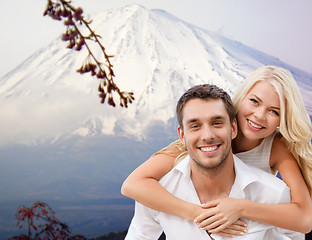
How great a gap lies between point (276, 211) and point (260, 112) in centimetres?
40

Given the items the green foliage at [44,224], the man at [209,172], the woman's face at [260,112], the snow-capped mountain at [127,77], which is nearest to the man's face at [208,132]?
the man at [209,172]

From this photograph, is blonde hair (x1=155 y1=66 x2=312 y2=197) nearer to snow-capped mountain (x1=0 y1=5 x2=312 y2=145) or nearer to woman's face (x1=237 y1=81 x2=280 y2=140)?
woman's face (x1=237 y1=81 x2=280 y2=140)

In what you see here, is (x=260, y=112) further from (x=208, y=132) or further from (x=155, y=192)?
(x=155, y=192)

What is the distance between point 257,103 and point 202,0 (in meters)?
3.40

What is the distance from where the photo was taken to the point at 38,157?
15.7 ft

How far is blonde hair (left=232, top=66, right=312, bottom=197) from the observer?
169 centimetres

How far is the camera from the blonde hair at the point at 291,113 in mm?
1687

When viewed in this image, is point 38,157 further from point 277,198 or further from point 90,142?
point 277,198

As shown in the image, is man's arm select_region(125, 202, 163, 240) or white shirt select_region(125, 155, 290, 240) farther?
man's arm select_region(125, 202, 163, 240)

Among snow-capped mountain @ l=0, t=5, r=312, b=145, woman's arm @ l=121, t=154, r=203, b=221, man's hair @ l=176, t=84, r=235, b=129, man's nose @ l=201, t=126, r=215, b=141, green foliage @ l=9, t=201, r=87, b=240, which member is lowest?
green foliage @ l=9, t=201, r=87, b=240

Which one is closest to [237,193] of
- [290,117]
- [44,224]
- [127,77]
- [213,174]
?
[213,174]

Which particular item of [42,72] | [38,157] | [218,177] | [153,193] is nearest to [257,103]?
[218,177]

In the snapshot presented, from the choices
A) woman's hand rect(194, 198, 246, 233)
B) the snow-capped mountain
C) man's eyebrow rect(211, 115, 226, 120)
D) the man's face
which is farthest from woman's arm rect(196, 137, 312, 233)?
the snow-capped mountain

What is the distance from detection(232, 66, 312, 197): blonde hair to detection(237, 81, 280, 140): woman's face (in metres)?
0.03
